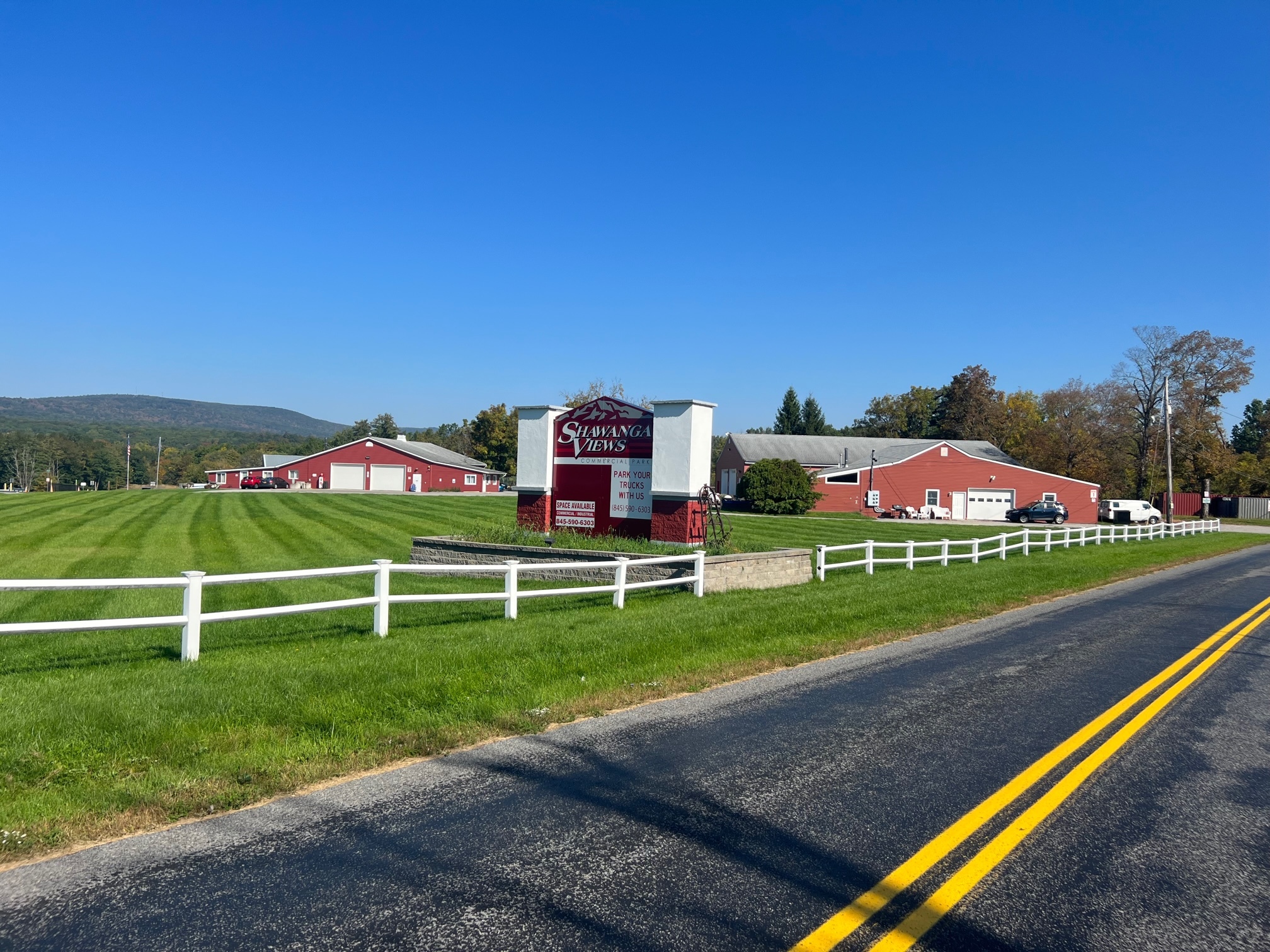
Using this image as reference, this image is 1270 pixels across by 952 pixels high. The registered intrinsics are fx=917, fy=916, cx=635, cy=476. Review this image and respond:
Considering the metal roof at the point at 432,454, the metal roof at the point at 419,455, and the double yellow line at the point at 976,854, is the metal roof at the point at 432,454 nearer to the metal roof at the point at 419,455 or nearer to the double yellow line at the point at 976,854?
the metal roof at the point at 419,455

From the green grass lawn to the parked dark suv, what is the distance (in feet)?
143

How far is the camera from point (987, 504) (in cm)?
6750

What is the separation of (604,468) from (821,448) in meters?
65.2

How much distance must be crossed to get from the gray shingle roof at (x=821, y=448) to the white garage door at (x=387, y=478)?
29232 mm

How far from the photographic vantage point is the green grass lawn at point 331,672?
5.78 m

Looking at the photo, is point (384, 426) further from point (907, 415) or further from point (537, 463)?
point (537, 463)

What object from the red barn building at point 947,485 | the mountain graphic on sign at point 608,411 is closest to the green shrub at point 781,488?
the red barn building at point 947,485

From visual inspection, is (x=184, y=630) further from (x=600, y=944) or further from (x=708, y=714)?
(x=600, y=944)

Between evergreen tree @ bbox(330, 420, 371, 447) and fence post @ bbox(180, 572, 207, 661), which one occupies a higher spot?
evergreen tree @ bbox(330, 420, 371, 447)

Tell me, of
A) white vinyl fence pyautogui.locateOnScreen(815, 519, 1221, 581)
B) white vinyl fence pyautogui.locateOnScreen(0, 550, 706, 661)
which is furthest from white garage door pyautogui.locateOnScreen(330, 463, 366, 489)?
white vinyl fence pyautogui.locateOnScreen(0, 550, 706, 661)

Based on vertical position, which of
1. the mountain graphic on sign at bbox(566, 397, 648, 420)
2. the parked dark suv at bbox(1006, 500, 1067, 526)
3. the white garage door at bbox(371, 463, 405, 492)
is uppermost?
the mountain graphic on sign at bbox(566, 397, 648, 420)

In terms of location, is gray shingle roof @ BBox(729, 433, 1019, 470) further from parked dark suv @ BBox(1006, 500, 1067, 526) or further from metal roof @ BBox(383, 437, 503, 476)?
metal roof @ BBox(383, 437, 503, 476)

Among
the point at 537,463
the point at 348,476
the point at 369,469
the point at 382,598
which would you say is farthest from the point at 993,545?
the point at 348,476

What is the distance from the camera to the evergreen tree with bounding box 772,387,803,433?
417ft
